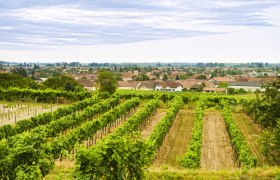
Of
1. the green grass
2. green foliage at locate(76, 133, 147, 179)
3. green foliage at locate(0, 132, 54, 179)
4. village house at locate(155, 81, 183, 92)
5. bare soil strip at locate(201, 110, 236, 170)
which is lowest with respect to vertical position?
village house at locate(155, 81, 183, 92)

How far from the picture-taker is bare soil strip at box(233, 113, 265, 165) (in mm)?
31703

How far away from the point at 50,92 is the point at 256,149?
36.3 meters

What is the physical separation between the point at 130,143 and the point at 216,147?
914 inches

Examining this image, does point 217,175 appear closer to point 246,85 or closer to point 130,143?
point 130,143

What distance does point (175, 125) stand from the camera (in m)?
43.6

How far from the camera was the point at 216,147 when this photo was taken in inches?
1335

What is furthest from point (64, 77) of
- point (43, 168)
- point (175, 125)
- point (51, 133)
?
point (43, 168)

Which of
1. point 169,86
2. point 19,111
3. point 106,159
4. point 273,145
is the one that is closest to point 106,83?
point 19,111

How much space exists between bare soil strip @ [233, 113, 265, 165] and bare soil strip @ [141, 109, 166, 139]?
914 centimetres

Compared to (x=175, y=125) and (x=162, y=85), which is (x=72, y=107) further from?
(x=162, y=85)

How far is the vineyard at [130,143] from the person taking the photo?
37.3 feet

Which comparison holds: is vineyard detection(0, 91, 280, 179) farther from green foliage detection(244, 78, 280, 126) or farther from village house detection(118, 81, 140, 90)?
village house detection(118, 81, 140, 90)

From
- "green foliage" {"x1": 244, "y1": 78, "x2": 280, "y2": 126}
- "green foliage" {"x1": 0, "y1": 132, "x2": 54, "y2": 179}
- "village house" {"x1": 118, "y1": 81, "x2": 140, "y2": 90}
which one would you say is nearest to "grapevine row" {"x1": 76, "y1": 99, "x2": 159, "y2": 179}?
"green foliage" {"x1": 0, "y1": 132, "x2": 54, "y2": 179}

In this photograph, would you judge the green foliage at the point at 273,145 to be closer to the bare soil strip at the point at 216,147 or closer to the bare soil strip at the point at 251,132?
the bare soil strip at the point at 216,147
